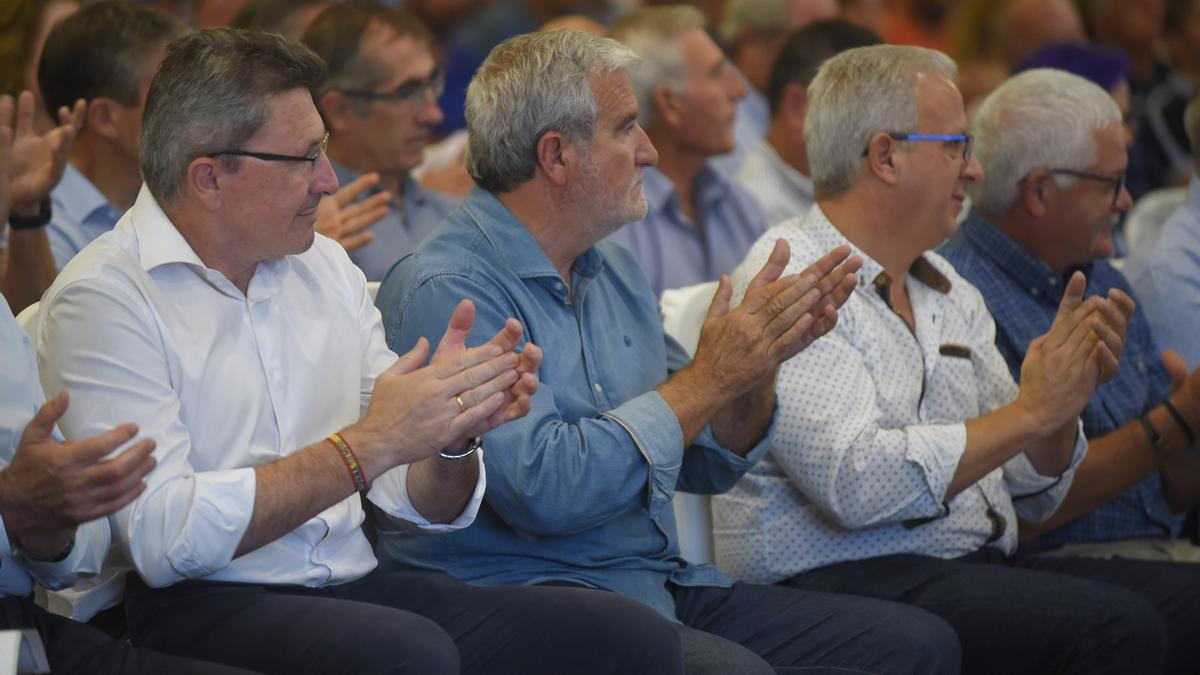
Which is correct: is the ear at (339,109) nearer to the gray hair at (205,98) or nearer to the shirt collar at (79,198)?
the shirt collar at (79,198)

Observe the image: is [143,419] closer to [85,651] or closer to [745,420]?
[85,651]

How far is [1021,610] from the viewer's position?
8.48 ft

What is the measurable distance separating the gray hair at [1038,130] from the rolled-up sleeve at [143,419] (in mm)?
1907

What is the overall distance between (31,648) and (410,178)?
90.3 inches

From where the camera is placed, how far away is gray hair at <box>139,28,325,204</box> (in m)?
2.07

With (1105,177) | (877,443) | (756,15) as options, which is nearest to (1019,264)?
(1105,177)

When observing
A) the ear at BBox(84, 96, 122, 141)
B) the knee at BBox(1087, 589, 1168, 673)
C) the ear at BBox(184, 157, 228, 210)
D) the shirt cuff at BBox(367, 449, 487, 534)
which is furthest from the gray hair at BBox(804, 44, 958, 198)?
the ear at BBox(84, 96, 122, 141)

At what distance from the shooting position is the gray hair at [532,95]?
2410 millimetres

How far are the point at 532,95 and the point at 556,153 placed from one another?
3.9 inches

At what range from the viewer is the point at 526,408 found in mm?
2066

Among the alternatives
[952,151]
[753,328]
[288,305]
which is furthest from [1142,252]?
[288,305]

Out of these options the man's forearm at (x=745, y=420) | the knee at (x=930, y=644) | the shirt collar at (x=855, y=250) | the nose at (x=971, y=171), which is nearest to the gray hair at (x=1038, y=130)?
the nose at (x=971, y=171)

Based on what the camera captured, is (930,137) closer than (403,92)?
Yes

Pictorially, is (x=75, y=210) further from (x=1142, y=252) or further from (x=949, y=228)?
(x=1142, y=252)
